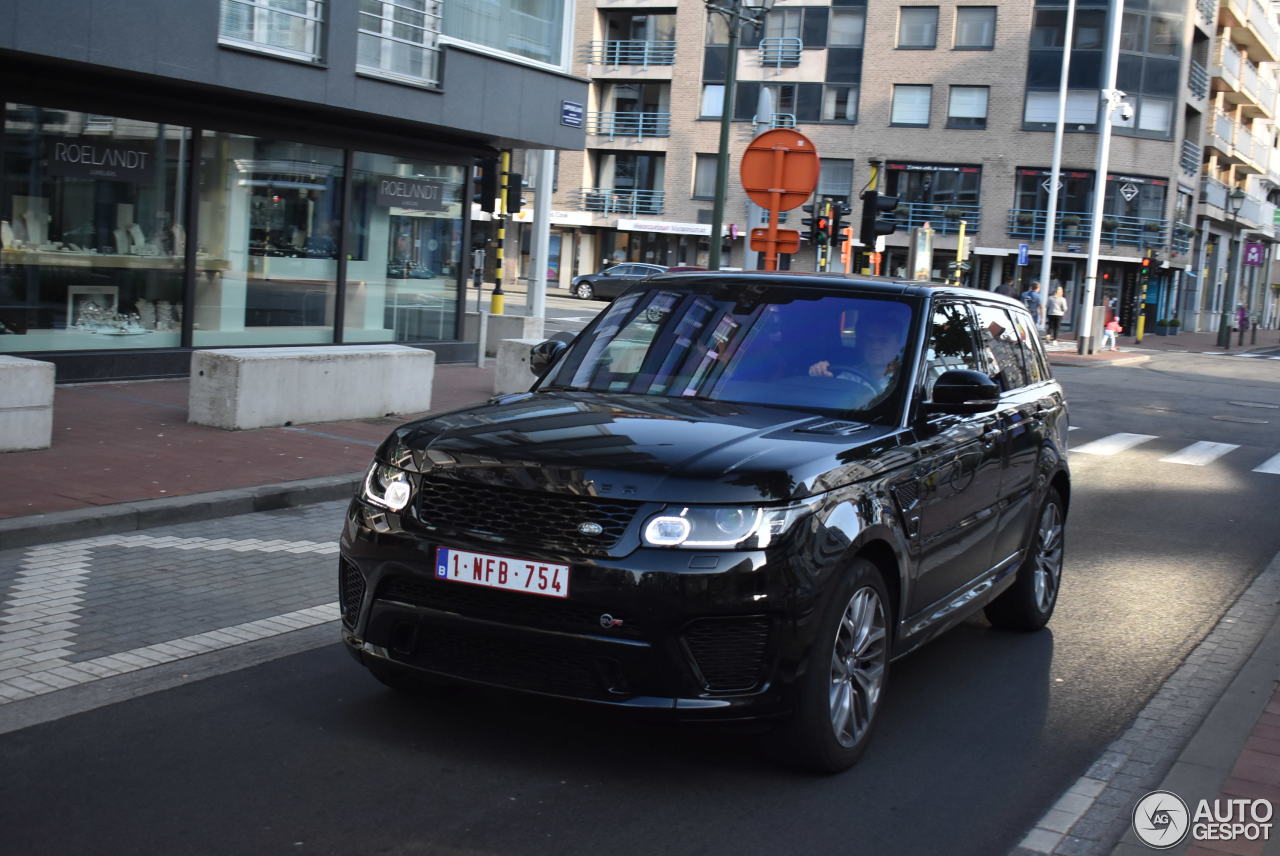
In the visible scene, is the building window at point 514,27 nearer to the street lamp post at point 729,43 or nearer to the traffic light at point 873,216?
the street lamp post at point 729,43

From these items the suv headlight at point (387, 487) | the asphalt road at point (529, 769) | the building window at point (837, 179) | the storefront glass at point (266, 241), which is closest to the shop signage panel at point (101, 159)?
the storefront glass at point (266, 241)

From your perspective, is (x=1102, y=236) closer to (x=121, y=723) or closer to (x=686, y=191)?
(x=686, y=191)

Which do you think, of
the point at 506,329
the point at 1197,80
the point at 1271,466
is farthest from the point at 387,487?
the point at 1197,80

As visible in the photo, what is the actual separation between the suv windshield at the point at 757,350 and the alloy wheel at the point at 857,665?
840 millimetres

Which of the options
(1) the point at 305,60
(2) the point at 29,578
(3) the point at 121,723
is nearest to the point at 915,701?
(3) the point at 121,723

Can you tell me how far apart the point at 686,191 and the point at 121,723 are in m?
59.3

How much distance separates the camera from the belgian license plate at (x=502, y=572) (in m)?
4.24

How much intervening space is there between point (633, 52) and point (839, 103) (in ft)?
34.9

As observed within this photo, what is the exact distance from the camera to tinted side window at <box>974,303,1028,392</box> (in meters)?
6.44

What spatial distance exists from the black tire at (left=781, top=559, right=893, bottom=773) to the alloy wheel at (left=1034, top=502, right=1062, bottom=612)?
91.5 inches

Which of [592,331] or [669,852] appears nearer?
[669,852]

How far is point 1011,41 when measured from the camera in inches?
2213

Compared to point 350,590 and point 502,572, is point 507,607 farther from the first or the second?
point 350,590

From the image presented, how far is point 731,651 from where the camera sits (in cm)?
428
